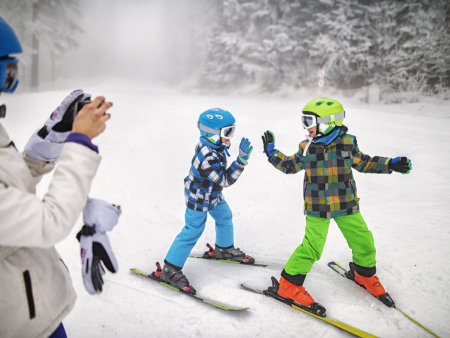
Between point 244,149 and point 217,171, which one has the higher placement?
point 244,149

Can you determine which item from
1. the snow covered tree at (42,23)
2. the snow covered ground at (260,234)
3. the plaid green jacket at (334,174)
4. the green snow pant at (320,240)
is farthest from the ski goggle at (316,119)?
the snow covered tree at (42,23)

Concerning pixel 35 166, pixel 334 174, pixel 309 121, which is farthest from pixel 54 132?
pixel 334 174

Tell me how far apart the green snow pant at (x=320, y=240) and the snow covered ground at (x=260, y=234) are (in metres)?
0.51

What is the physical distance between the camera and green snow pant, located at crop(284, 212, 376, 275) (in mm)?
3354

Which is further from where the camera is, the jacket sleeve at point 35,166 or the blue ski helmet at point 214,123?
the blue ski helmet at point 214,123

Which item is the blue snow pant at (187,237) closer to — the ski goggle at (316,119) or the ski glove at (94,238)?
the ski goggle at (316,119)

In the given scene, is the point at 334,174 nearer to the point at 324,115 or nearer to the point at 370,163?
the point at 370,163

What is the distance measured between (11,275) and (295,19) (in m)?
21.5

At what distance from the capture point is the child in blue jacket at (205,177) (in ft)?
11.2

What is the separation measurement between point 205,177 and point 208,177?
0.29 feet

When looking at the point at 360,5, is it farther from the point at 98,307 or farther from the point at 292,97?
the point at 98,307

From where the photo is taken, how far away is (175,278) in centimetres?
371

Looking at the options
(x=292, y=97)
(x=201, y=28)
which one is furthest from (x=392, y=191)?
(x=201, y=28)

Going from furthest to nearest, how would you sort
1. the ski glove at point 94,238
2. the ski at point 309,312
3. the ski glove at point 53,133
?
the ski at point 309,312 < the ski glove at point 53,133 < the ski glove at point 94,238
